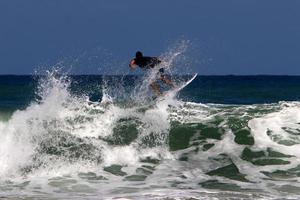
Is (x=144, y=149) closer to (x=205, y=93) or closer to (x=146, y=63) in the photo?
(x=146, y=63)

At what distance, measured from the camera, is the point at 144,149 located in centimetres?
1277

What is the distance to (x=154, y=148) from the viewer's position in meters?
12.8

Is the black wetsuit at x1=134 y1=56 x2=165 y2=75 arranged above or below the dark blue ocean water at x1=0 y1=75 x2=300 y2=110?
below

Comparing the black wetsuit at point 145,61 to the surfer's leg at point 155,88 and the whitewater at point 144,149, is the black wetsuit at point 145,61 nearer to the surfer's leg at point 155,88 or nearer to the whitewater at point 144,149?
the whitewater at point 144,149

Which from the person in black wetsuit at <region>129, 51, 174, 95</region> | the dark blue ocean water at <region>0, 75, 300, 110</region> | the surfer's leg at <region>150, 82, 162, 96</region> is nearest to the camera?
the person in black wetsuit at <region>129, 51, 174, 95</region>

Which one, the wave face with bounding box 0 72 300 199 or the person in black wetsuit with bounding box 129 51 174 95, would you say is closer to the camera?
the wave face with bounding box 0 72 300 199

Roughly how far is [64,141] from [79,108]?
5.81ft

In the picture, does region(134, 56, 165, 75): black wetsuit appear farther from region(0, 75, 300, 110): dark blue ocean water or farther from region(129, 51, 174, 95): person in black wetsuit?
region(0, 75, 300, 110): dark blue ocean water

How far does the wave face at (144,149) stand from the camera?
1008cm

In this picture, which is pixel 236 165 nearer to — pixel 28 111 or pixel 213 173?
pixel 213 173

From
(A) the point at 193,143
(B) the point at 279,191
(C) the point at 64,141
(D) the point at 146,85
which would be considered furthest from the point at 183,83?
(B) the point at 279,191

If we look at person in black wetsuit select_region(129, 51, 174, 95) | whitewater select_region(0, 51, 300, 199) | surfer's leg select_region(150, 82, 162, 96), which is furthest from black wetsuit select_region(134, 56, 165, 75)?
surfer's leg select_region(150, 82, 162, 96)

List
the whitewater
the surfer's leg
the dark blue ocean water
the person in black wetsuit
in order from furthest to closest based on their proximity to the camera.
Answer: the dark blue ocean water < the surfer's leg < the person in black wetsuit < the whitewater

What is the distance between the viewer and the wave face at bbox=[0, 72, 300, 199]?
10.1 m
